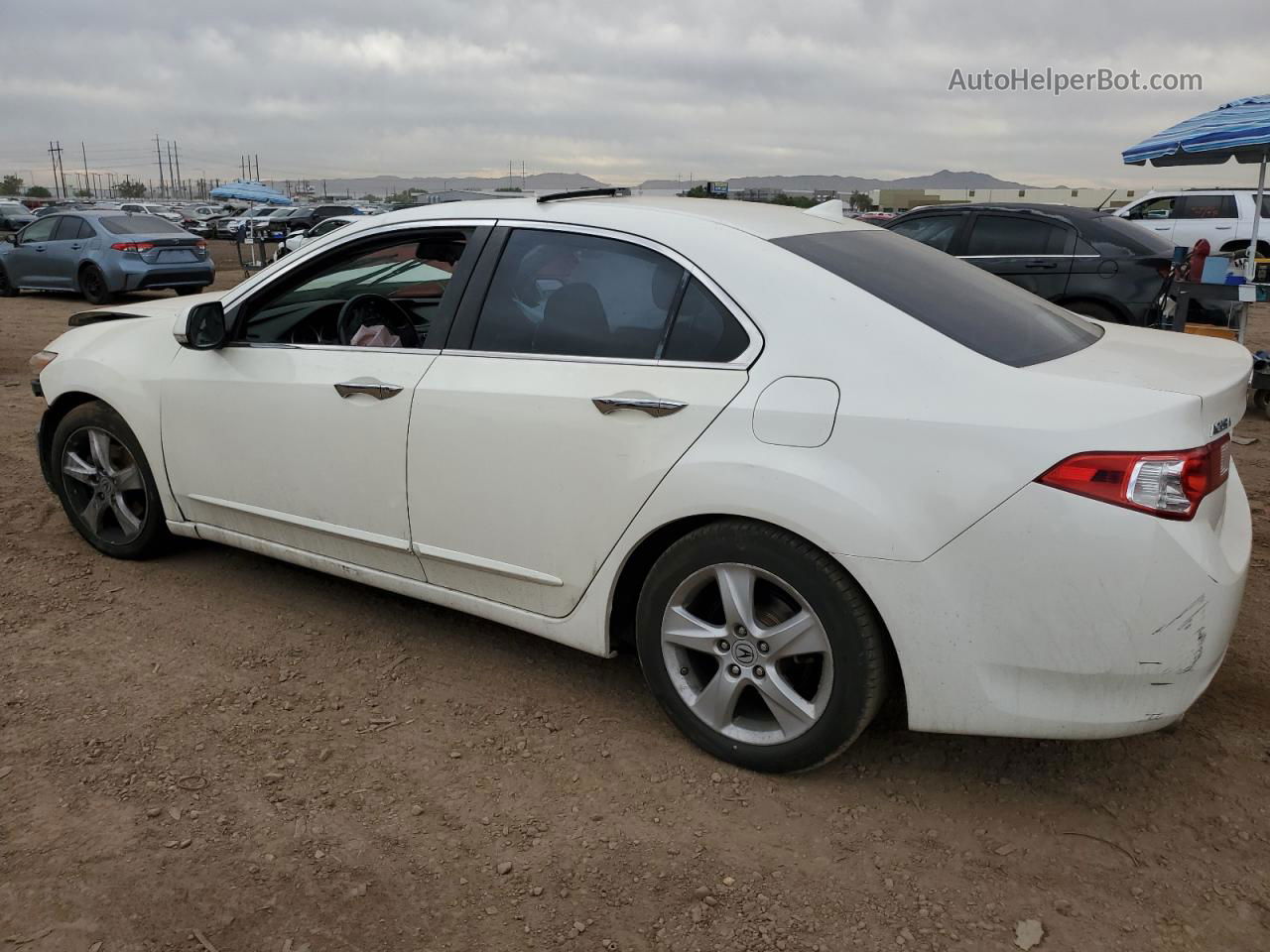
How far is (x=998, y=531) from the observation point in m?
2.38

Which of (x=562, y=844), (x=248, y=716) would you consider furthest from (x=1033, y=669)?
(x=248, y=716)

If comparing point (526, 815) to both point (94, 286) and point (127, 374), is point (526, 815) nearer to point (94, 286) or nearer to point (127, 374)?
point (127, 374)

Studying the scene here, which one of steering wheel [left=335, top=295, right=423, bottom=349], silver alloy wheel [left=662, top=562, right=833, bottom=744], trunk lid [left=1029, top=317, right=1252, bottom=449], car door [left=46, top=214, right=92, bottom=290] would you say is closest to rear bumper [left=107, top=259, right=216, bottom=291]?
car door [left=46, top=214, right=92, bottom=290]

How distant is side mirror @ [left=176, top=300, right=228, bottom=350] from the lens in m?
3.76

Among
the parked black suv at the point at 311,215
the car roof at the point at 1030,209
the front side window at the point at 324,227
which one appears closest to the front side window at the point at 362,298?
the car roof at the point at 1030,209

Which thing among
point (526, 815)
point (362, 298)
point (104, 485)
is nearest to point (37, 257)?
point (104, 485)

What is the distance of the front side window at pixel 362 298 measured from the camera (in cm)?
369

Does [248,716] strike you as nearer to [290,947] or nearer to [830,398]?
[290,947]

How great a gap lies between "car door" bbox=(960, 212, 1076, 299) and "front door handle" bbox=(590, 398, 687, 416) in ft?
23.2

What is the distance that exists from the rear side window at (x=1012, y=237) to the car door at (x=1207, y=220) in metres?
9.81

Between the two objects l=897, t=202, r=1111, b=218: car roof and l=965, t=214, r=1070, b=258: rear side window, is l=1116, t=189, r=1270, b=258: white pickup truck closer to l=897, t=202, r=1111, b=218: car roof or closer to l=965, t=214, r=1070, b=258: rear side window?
l=897, t=202, r=1111, b=218: car roof

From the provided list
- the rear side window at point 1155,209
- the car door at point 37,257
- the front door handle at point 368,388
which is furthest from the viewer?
the rear side window at point 1155,209

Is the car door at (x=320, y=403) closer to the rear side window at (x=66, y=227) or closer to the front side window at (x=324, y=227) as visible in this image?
the rear side window at (x=66, y=227)

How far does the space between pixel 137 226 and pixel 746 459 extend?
16.2 m
